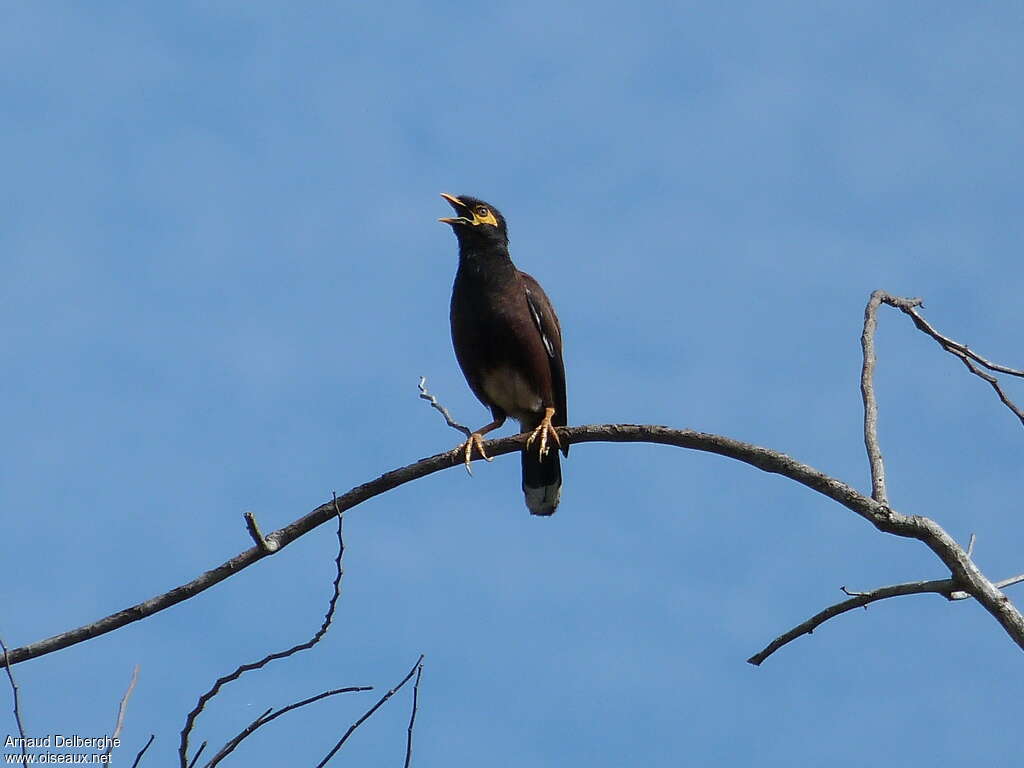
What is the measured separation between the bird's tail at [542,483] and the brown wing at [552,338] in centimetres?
13

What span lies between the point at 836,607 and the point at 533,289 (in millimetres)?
3084

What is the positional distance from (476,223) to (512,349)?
813 millimetres

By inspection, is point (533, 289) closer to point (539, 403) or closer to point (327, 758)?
point (539, 403)

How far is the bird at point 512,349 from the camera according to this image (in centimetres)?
575

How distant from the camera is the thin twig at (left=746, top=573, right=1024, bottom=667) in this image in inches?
Answer: 123

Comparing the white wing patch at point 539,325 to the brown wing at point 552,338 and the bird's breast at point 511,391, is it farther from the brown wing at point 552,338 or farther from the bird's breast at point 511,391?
the bird's breast at point 511,391

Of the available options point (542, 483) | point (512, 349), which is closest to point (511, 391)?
point (512, 349)

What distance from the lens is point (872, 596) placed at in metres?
3.17

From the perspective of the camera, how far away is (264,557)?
3.69 metres

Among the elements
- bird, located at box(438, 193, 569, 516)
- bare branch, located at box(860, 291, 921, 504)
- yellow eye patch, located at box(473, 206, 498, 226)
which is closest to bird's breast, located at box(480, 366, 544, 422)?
bird, located at box(438, 193, 569, 516)

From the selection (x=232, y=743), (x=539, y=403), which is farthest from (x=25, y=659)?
(x=539, y=403)

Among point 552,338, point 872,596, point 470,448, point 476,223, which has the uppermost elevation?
point 476,223

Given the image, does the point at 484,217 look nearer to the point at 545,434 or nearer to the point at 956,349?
the point at 545,434

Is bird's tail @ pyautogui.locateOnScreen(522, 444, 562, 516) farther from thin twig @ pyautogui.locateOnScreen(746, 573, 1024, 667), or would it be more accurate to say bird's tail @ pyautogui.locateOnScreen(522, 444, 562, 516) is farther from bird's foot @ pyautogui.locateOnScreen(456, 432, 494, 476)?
thin twig @ pyautogui.locateOnScreen(746, 573, 1024, 667)
